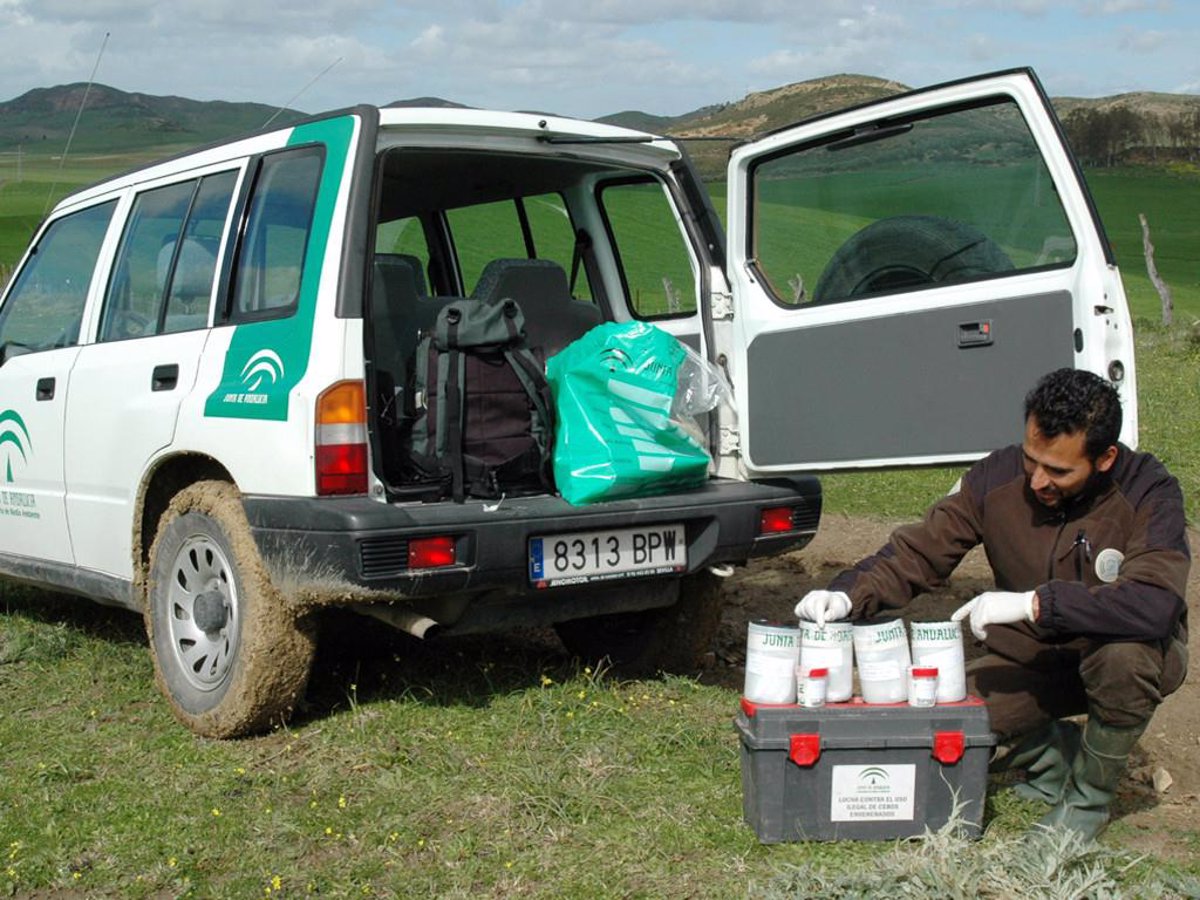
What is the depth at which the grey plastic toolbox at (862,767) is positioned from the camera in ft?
11.3

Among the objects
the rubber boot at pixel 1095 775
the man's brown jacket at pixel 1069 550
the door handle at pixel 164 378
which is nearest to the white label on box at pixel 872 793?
the rubber boot at pixel 1095 775

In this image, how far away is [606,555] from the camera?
171 inches

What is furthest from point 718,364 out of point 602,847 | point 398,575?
point 602,847

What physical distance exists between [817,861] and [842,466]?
4.40 ft

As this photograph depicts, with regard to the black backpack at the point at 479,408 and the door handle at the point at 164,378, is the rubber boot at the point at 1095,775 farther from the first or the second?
the door handle at the point at 164,378

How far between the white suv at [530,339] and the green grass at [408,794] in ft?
1.01

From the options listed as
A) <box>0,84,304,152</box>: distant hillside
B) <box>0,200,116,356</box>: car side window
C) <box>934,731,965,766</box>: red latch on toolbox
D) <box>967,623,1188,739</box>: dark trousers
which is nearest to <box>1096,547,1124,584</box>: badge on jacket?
<box>967,623,1188,739</box>: dark trousers

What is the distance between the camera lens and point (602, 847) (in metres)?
3.49

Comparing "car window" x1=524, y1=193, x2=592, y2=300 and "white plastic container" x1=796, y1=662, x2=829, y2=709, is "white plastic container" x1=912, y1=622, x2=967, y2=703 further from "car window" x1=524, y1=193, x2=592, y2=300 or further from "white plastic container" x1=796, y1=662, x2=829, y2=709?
"car window" x1=524, y1=193, x2=592, y2=300

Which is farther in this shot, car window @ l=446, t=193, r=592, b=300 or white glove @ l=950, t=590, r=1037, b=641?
car window @ l=446, t=193, r=592, b=300

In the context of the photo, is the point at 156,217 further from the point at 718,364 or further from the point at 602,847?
the point at 602,847

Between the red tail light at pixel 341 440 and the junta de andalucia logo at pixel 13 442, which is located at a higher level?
the red tail light at pixel 341 440

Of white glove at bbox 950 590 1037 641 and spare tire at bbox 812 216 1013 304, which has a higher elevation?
spare tire at bbox 812 216 1013 304

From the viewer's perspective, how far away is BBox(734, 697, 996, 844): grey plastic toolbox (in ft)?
11.3
